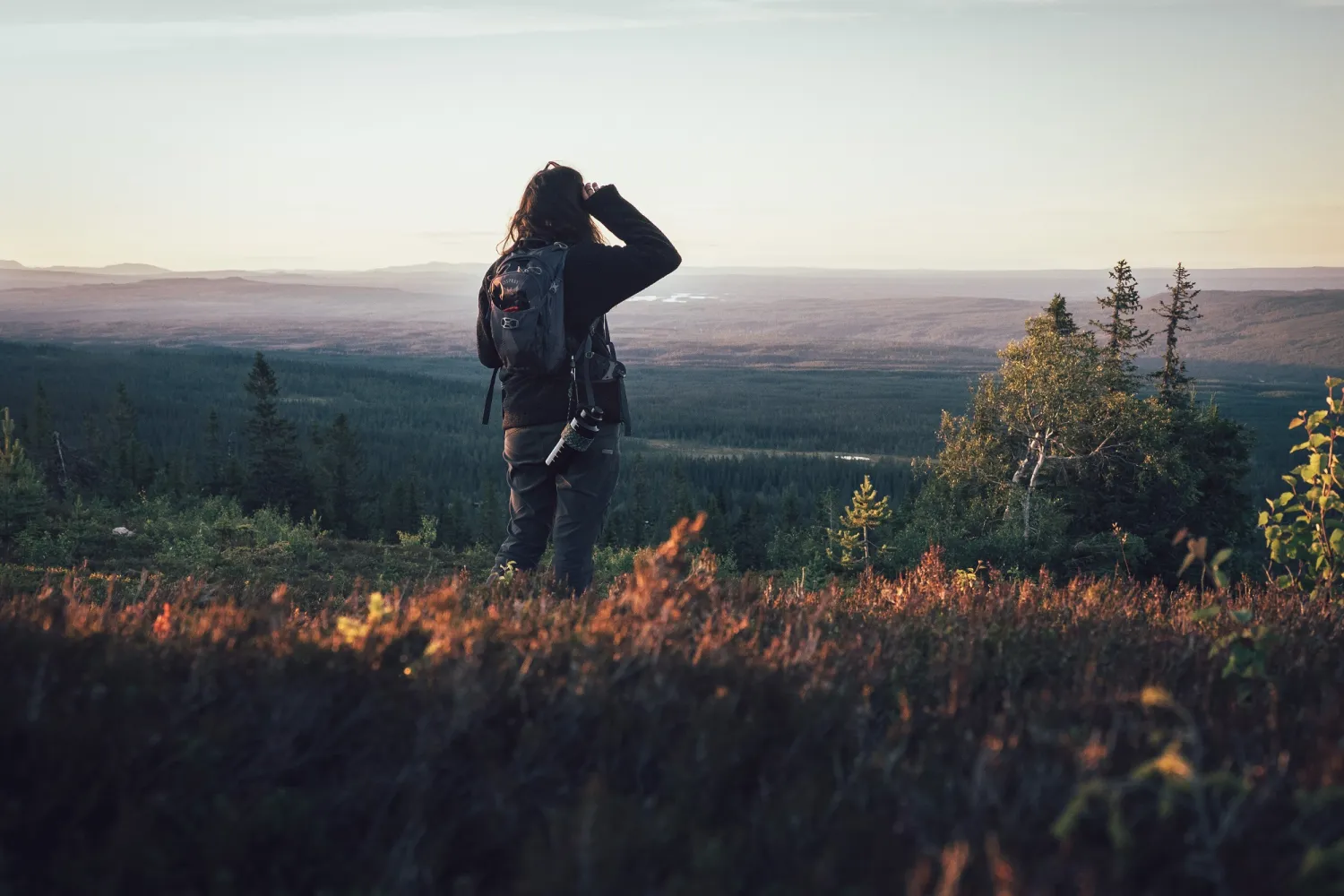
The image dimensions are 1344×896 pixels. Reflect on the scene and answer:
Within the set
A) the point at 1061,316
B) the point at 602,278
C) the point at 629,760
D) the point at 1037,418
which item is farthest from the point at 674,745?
the point at 1061,316

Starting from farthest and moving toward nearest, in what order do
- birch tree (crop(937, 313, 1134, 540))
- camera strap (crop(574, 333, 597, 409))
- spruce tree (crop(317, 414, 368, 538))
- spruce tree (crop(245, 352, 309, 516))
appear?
spruce tree (crop(317, 414, 368, 538)), spruce tree (crop(245, 352, 309, 516)), birch tree (crop(937, 313, 1134, 540)), camera strap (crop(574, 333, 597, 409))

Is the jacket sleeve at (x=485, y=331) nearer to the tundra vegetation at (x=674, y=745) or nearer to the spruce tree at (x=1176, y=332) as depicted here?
the tundra vegetation at (x=674, y=745)

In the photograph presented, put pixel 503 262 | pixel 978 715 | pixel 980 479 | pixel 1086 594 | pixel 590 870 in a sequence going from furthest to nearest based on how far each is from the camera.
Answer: pixel 980 479, pixel 503 262, pixel 1086 594, pixel 978 715, pixel 590 870

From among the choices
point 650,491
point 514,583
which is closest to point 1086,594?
point 514,583

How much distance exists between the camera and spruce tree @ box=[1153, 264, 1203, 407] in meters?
36.2

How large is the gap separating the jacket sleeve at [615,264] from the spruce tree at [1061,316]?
30658 millimetres

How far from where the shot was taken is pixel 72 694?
8.52 ft

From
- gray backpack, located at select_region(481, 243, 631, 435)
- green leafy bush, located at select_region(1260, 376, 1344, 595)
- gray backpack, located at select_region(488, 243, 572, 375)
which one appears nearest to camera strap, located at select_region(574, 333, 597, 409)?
gray backpack, located at select_region(481, 243, 631, 435)

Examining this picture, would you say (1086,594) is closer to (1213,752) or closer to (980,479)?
(1213,752)

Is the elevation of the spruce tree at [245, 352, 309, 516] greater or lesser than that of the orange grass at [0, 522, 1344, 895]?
lesser

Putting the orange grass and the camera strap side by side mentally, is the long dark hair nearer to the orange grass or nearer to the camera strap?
the camera strap

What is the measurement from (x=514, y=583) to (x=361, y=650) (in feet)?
7.26

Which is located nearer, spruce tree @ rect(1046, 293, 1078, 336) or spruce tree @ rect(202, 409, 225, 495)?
spruce tree @ rect(1046, 293, 1078, 336)

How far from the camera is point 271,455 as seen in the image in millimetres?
46125
